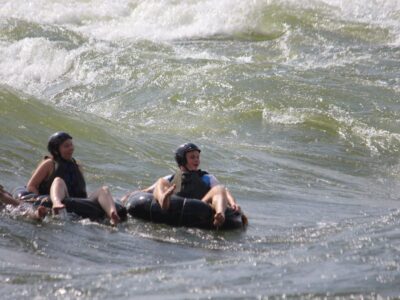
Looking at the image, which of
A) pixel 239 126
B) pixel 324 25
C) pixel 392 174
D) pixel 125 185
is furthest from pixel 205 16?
pixel 125 185

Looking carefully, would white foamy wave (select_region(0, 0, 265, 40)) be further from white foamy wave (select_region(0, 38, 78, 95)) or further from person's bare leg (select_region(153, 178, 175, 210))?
person's bare leg (select_region(153, 178, 175, 210))

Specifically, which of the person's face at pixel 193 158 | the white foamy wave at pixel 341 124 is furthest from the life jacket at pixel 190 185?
the white foamy wave at pixel 341 124

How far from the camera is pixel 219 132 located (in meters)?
18.2

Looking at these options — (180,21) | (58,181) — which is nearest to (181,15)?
(180,21)

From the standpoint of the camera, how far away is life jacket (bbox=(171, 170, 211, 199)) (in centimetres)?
1097

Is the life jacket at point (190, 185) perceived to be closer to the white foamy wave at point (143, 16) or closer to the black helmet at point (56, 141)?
the black helmet at point (56, 141)

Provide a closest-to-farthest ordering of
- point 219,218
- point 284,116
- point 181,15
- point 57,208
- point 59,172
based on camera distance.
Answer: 1. point 57,208
2. point 219,218
3. point 59,172
4. point 284,116
5. point 181,15

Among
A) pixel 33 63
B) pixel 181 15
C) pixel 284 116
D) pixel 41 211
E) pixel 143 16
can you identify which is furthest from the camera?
pixel 143 16

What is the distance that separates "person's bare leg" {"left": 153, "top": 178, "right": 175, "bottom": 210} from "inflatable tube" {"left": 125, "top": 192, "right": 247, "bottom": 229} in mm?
55

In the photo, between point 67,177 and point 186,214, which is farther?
point 67,177

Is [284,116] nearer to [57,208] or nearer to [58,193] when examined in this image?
[58,193]

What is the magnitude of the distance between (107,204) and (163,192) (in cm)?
70

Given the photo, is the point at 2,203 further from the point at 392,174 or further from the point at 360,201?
the point at 392,174

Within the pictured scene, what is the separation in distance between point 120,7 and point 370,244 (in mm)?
23060
